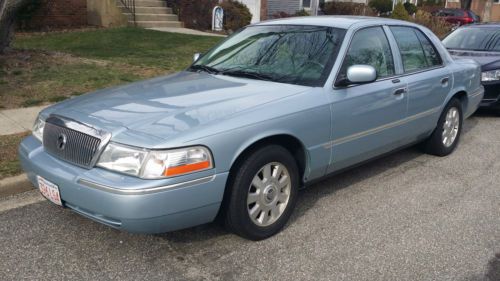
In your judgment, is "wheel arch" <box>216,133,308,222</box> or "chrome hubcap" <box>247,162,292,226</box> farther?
"chrome hubcap" <box>247,162,292,226</box>

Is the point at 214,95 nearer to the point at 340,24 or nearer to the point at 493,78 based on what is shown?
the point at 340,24

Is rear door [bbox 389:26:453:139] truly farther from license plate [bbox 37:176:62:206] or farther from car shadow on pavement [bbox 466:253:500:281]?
license plate [bbox 37:176:62:206]

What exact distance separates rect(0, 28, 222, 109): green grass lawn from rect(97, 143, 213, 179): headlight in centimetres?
→ 444

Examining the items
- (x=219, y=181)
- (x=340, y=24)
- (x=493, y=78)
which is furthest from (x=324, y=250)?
(x=493, y=78)

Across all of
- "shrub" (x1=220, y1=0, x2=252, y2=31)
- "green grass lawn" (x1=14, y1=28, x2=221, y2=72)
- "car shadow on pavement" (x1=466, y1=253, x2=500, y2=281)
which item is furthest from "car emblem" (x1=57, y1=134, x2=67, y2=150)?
"shrub" (x1=220, y1=0, x2=252, y2=31)

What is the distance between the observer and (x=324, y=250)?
3.57 m

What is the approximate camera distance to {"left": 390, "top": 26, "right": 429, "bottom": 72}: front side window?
194 inches

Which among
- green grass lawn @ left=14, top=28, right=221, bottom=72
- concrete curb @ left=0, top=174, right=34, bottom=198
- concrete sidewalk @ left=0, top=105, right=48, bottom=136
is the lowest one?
concrete curb @ left=0, top=174, right=34, bottom=198

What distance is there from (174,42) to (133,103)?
382 inches

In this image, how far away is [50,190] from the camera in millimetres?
3354

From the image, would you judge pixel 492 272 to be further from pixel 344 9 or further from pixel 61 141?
pixel 344 9

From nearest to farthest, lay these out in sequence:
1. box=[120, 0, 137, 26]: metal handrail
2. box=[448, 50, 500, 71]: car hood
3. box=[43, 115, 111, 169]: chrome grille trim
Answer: box=[43, 115, 111, 169]: chrome grille trim < box=[448, 50, 500, 71]: car hood < box=[120, 0, 137, 26]: metal handrail

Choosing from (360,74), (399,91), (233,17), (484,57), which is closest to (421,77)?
(399,91)

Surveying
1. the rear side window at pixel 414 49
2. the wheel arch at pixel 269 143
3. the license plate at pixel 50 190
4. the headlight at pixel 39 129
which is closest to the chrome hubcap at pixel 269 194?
the wheel arch at pixel 269 143
